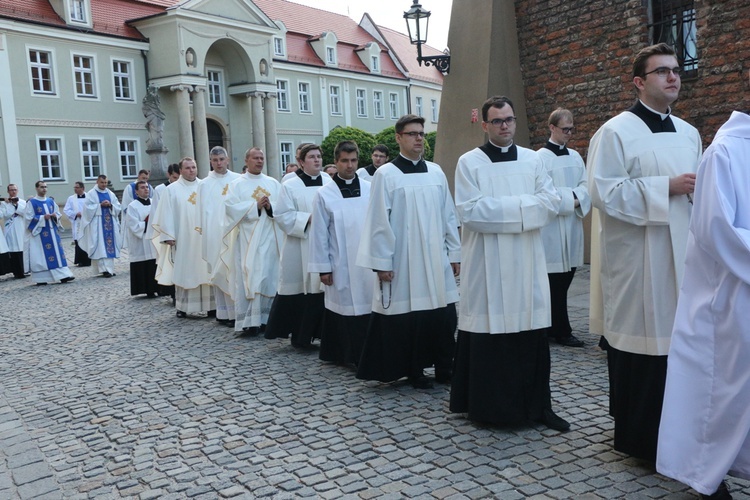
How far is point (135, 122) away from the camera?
35.0m

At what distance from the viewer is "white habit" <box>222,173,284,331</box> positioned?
862 cm

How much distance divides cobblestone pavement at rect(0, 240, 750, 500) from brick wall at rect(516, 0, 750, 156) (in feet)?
11.5

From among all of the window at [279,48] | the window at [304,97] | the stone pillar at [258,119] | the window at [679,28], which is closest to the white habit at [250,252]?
the window at [679,28]

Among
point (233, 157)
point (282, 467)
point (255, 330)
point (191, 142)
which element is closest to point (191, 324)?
point (255, 330)

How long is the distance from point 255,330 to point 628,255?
216 inches

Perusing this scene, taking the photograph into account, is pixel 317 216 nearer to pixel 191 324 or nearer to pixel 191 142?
pixel 191 324

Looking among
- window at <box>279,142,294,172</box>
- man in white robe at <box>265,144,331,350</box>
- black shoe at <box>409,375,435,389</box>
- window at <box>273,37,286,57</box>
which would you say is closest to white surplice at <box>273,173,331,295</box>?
man in white robe at <box>265,144,331,350</box>

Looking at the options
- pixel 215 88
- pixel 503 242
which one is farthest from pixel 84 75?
pixel 503 242

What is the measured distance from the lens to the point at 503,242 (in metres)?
4.77

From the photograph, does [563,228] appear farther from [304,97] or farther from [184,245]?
[304,97]

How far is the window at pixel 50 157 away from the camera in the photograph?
3152 centimetres

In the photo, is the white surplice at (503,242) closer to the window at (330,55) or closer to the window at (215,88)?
the window at (215,88)

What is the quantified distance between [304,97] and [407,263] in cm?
4004

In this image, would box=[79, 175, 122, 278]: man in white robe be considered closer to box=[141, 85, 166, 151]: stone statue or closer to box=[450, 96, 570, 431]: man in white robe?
box=[141, 85, 166, 151]: stone statue
